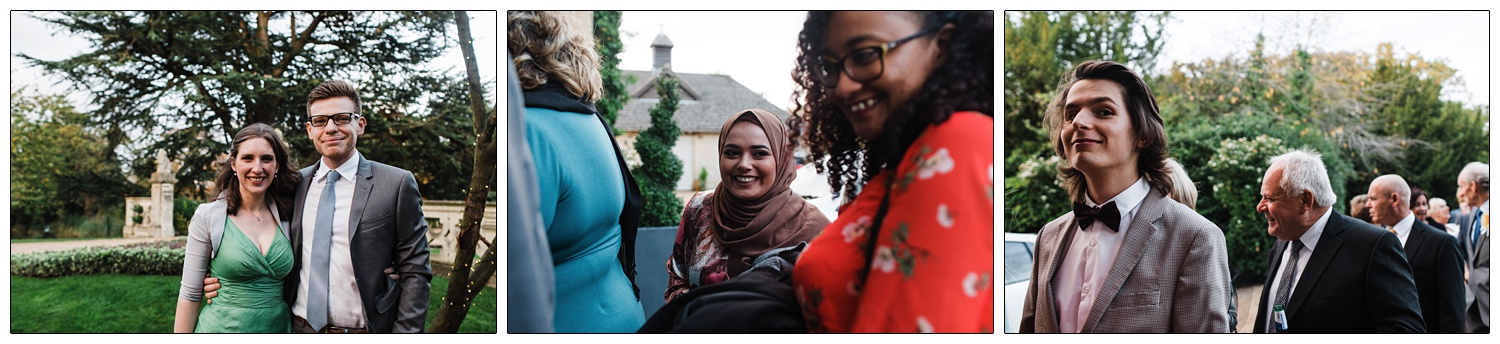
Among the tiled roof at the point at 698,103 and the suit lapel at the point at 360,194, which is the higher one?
the tiled roof at the point at 698,103

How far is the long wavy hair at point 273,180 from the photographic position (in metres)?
3.78

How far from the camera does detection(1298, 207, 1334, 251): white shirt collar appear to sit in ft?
12.1

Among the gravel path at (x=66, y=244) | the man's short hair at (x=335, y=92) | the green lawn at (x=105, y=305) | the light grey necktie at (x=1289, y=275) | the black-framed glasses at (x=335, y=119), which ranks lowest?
the green lawn at (x=105, y=305)

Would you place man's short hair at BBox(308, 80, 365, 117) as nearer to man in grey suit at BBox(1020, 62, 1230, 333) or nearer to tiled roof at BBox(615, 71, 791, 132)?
tiled roof at BBox(615, 71, 791, 132)

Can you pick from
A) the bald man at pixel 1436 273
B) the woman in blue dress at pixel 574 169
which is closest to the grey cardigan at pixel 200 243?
the woman in blue dress at pixel 574 169

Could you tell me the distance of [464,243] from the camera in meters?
3.89

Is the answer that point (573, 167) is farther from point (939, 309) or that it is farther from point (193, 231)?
point (193, 231)

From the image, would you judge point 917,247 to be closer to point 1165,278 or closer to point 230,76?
point 1165,278

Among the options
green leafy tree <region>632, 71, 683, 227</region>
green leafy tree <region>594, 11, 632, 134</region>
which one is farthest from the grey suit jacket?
green leafy tree <region>594, 11, 632, 134</region>

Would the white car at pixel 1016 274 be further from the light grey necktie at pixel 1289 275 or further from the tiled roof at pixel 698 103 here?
the tiled roof at pixel 698 103

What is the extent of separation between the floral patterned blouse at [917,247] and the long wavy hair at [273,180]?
6.96 feet

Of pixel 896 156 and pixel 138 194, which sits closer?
pixel 896 156

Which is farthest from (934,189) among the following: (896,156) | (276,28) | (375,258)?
(276,28)
